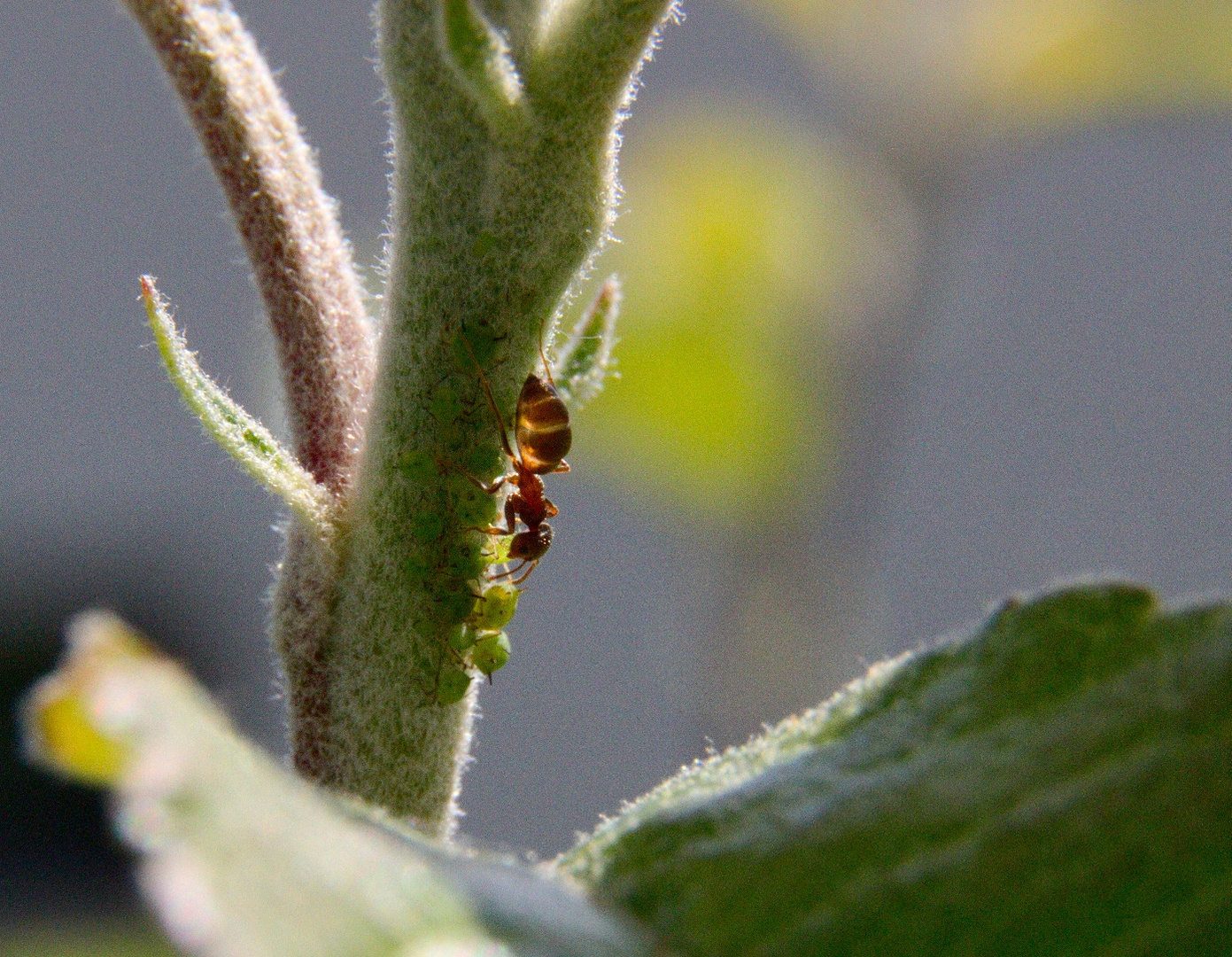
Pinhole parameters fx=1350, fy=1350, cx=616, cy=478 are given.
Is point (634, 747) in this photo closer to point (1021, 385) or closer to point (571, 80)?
point (1021, 385)

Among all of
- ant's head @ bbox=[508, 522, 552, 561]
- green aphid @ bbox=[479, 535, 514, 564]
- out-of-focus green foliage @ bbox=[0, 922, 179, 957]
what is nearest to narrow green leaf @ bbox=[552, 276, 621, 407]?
green aphid @ bbox=[479, 535, 514, 564]

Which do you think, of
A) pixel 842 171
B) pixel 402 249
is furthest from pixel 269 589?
pixel 842 171

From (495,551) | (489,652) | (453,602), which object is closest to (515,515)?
(495,551)

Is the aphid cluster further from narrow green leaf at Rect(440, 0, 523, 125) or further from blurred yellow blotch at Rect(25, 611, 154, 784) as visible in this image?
blurred yellow blotch at Rect(25, 611, 154, 784)

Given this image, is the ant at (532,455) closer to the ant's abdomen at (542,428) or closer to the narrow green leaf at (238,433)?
the ant's abdomen at (542,428)

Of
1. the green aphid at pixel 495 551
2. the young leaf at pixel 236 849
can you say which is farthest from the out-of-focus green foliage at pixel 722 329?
the young leaf at pixel 236 849

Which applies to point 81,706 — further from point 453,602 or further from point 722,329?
point 722,329
